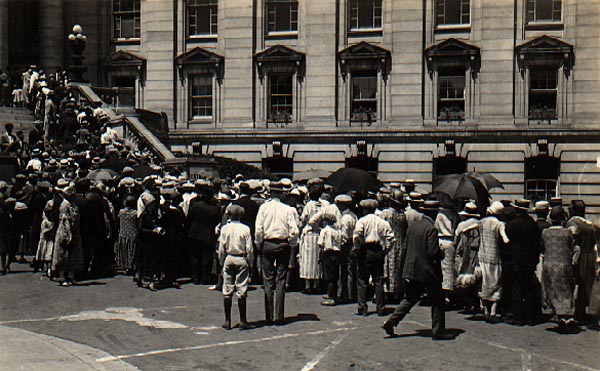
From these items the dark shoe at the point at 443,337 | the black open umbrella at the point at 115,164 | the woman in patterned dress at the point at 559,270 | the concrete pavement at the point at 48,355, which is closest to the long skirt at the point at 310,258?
the dark shoe at the point at 443,337

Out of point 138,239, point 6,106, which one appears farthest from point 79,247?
point 6,106

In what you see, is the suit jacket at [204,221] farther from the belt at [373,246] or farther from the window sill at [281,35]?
the window sill at [281,35]

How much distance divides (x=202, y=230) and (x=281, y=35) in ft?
69.0

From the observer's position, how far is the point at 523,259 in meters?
12.8

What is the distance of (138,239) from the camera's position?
51.0 feet

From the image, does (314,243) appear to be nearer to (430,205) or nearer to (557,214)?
(430,205)

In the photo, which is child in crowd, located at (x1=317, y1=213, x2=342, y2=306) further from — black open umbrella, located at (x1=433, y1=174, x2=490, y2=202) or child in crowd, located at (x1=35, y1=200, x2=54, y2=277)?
child in crowd, located at (x1=35, y1=200, x2=54, y2=277)

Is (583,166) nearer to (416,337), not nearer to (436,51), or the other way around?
(436,51)

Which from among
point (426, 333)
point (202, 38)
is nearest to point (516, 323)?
point (426, 333)

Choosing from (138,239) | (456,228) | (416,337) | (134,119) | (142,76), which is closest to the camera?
(416,337)

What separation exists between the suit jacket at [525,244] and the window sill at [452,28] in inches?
875

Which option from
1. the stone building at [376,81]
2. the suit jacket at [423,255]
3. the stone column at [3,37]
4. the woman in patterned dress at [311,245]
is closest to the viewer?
the suit jacket at [423,255]

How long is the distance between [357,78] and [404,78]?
85.9 inches

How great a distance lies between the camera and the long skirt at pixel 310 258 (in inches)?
603
